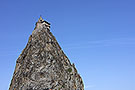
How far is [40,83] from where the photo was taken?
44.9 feet

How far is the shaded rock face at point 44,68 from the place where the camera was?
45.5 ft

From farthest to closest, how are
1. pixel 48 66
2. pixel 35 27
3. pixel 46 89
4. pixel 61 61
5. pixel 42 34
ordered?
pixel 35 27 < pixel 42 34 < pixel 61 61 < pixel 48 66 < pixel 46 89

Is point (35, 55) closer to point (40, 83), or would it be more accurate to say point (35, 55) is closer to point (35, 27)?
point (40, 83)

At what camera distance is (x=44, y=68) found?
47.1 feet

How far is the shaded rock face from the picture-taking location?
1386 cm

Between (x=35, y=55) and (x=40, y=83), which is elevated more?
(x=35, y=55)

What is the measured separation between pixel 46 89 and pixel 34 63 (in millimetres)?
2570

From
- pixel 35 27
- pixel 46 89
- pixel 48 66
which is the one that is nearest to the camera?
pixel 46 89

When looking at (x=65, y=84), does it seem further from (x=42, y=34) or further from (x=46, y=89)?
(x=42, y=34)

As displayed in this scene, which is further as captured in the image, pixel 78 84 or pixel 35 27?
pixel 35 27

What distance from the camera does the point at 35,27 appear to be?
18203 mm

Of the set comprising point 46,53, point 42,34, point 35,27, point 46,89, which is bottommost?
point 46,89

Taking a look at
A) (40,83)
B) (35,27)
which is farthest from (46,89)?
(35,27)

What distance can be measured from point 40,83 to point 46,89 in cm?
71
